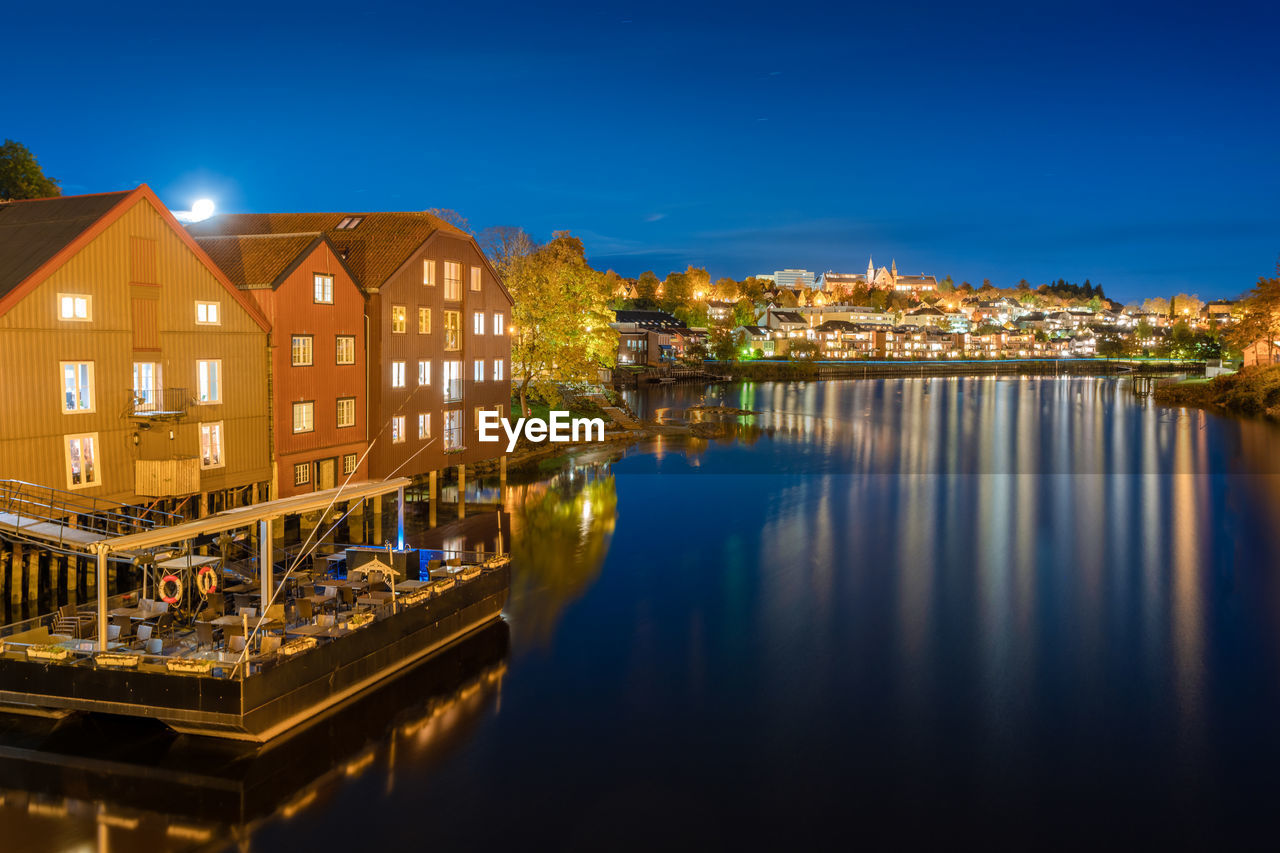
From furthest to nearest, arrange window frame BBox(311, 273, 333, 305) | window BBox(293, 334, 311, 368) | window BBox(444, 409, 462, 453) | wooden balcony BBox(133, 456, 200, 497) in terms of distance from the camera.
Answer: window BBox(444, 409, 462, 453) < window frame BBox(311, 273, 333, 305) < window BBox(293, 334, 311, 368) < wooden balcony BBox(133, 456, 200, 497)

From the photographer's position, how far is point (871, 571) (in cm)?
2917

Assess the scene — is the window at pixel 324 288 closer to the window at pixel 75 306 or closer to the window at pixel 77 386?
the window at pixel 75 306

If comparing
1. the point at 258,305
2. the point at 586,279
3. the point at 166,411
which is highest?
the point at 586,279

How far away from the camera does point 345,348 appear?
3052 cm

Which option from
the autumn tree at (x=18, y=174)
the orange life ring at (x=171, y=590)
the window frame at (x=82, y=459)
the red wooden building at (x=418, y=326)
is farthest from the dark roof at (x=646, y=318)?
the orange life ring at (x=171, y=590)

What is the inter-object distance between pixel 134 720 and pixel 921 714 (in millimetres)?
14240

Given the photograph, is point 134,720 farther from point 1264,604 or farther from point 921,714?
point 1264,604

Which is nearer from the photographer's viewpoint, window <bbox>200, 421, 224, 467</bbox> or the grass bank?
window <bbox>200, 421, 224, 467</bbox>

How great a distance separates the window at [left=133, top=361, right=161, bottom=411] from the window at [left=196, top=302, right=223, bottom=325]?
1.96 m

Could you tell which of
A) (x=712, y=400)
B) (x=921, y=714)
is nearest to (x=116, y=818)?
(x=921, y=714)

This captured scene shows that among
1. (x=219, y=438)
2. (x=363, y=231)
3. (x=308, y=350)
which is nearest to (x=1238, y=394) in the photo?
(x=363, y=231)

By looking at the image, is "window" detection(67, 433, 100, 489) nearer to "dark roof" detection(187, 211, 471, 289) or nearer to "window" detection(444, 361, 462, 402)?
"dark roof" detection(187, 211, 471, 289)

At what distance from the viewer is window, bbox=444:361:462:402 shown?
35.3 m

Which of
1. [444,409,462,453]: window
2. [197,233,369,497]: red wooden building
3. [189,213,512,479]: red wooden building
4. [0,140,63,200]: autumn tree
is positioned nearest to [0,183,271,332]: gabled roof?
[197,233,369,497]: red wooden building
